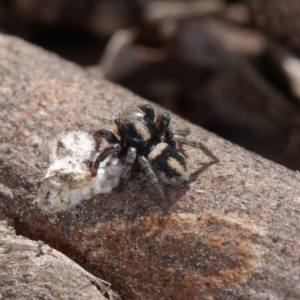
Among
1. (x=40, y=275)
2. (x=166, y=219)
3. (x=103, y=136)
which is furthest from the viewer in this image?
(x=103, y=136)

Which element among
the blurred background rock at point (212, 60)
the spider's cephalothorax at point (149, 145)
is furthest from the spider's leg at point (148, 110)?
the blurred background rock at point (212, 60)

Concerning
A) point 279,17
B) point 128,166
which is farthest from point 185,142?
point 279,17

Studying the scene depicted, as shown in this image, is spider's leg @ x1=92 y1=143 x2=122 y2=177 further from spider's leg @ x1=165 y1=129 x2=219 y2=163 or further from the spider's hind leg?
spider's leg @ x1=165 y1=129 x2=219 y2=163

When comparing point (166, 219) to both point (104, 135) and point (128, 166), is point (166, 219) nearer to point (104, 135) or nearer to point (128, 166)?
point (128, 166)

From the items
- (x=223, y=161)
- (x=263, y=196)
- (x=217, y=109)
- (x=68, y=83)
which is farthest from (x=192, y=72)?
(x=263, y=196)

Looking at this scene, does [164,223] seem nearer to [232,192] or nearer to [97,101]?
[232,192]

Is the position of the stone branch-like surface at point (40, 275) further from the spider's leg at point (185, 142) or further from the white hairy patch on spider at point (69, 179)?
the spider's leg at point (185, 142)
